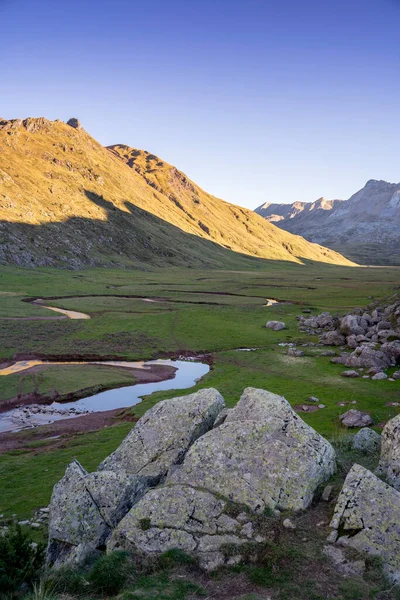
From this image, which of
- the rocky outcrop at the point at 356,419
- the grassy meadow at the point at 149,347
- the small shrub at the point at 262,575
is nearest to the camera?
the small shrub at the point at 262,575

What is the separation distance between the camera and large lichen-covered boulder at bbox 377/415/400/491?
66.7ft

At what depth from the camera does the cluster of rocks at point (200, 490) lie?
58.0ft

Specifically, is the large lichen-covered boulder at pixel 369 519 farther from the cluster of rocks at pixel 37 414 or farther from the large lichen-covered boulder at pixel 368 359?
the large lichen-covered boulder at pixel 368 359

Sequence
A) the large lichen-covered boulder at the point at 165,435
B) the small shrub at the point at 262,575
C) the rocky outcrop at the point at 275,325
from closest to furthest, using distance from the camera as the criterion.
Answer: the small shrub at the point at 262,575 → the large lichen-covered boulder at the point at 165,435 → the rocky outcrop at the point at 275,325

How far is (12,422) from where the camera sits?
44.9 m

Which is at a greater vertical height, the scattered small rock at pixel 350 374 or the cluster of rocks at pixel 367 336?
the cluster of rocks at pixel 367 336

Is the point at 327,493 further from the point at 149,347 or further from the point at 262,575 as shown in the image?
the point at 149,347

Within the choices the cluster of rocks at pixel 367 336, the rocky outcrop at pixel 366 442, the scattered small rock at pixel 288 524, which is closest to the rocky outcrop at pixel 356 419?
the rocky outcrop at pixel 366 442

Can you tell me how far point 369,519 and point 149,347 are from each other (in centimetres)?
6209

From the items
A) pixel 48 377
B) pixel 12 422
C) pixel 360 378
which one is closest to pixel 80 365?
pixel 48 377

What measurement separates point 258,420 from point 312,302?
363 ft

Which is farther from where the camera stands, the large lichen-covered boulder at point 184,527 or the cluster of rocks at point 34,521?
the cluster of rocks at point 34,521

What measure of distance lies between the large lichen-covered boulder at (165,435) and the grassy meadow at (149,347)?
7.27m

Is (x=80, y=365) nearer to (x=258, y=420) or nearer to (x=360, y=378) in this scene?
(x=360, y=378)
